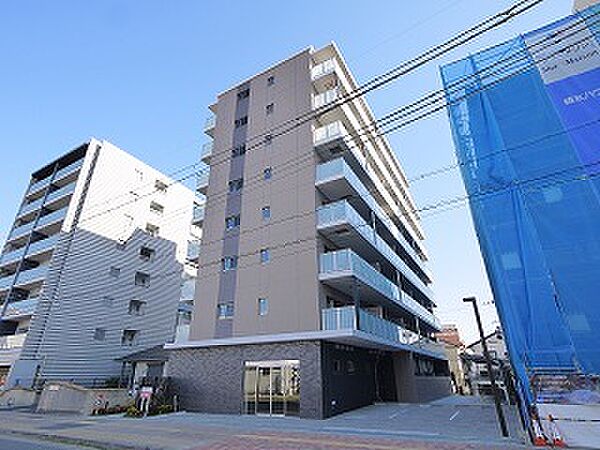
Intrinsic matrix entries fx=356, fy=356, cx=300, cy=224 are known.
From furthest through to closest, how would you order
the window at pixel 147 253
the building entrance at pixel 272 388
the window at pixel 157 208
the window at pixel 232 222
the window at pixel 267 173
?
the window at pixel 157 208 → the window at pixel 147 253 → the window at pixel 232 222 → the window at pixel 267 173 → the building entrance at pixel 272 388

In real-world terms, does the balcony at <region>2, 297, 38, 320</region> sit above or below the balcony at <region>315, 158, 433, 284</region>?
below

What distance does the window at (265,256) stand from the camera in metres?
18.7

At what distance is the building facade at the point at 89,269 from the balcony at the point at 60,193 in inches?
4.8

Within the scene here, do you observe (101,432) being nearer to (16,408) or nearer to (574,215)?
(16,408)

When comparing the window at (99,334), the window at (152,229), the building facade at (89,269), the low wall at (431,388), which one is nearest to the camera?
the low wall at (431,388)

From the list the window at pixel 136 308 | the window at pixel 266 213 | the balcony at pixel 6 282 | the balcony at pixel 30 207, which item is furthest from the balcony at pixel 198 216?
the balcony at pixel 30 207

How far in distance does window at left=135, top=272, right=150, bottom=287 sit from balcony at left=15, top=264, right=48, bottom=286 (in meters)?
6.89

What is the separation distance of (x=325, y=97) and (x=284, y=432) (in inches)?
670

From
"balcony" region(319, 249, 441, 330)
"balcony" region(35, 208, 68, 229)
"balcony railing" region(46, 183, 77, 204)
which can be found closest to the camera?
"balcony" region(319, 249, 441, 330)

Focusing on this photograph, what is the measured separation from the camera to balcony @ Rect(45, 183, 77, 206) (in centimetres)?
3111

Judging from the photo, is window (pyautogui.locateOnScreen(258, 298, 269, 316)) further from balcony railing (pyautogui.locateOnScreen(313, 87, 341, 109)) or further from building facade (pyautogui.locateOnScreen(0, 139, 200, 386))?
balcony railing (pyautogui.locateOnScreen(313, 87, 341, 109))

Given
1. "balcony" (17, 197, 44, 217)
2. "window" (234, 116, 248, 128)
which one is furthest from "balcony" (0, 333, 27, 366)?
"window" (234, 116, 248, 128)

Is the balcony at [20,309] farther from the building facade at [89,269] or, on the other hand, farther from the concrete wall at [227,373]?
the concrete wall at [227,373]

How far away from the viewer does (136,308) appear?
1251 inches
